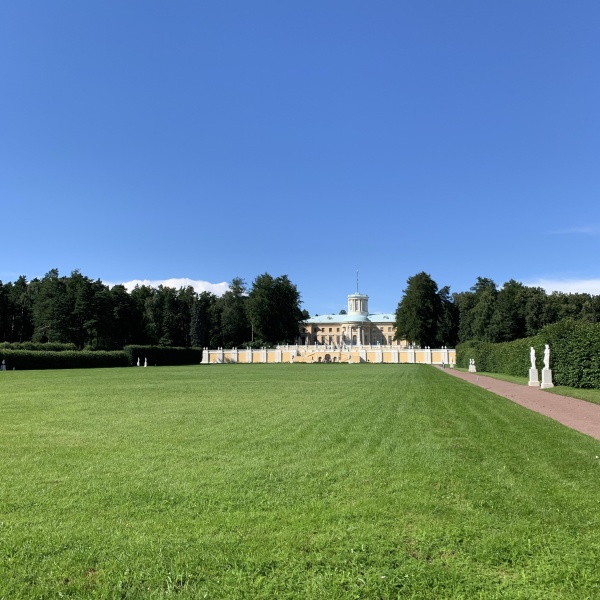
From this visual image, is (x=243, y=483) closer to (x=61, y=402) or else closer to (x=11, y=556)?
(x=11, y=556)

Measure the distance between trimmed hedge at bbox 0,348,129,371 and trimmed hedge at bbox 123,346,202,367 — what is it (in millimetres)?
3178

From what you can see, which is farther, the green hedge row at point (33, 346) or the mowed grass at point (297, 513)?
the green hedge row at point (33, 346)

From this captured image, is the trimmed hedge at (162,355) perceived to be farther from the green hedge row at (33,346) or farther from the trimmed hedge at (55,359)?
the green hedge row at (33,346)

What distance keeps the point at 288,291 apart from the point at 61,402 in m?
86.8

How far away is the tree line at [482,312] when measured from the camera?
268 feet

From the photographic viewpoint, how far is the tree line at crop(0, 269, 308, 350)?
78.7 metres

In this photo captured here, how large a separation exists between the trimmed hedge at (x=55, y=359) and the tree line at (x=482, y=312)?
Result: 4870 centimetres

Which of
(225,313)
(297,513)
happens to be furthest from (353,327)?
(297,513)

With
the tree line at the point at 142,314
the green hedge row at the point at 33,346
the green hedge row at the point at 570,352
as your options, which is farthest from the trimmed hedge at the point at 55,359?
the green hedge row at the point at 570,352

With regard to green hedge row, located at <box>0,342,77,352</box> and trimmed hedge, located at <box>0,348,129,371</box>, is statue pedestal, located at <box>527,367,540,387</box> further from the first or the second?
green hedge row, located at <box>0,342,77,352</box>

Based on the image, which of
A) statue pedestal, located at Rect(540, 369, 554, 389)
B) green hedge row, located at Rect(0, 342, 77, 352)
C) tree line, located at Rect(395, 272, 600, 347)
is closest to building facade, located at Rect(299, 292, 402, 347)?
tree line, located at Rect(395, 272, 600, 347)

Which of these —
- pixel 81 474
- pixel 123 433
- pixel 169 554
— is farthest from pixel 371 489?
pixel 123 433

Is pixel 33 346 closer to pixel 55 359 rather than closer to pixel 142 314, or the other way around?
pixel 55 359

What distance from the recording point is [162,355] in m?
71.8
